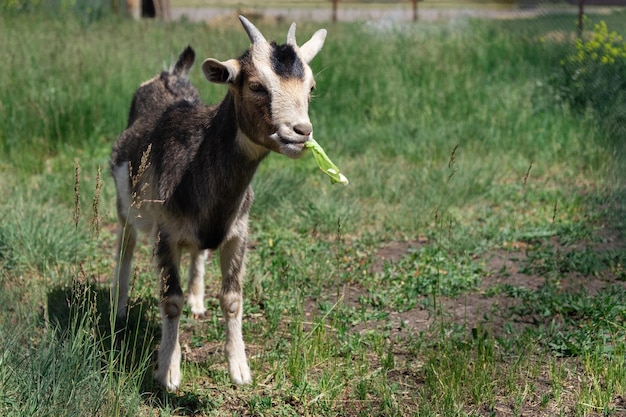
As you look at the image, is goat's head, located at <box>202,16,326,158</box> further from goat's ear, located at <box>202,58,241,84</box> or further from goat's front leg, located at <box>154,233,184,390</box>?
goat's front leg, located at <box>154,233,184,390</box>

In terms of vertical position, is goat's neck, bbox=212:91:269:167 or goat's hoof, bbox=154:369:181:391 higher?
goat's neck, bbox=212:91:269:167

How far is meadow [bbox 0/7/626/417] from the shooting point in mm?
4801

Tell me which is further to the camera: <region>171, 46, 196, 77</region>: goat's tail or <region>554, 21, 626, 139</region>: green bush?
<region>554, 21, 626, 139</region>: green bush

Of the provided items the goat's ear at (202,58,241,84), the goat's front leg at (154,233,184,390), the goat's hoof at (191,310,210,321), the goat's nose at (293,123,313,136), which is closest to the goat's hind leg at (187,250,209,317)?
the goat's hoof at (191,310,210,321)

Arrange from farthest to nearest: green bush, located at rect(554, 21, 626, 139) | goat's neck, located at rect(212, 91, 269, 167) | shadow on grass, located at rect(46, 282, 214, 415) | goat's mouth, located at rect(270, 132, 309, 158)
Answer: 1. green bush, located at rect(554, 21, 626, 139)
2. goat's neck, located at rect(212, 91, 269, 167)
3. goat's mouth, located at rect(270, 132, 309, 158)
4. shadow on grass, located at rect(46, 282, 214, 415)

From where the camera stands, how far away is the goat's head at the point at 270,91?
4.55 meters

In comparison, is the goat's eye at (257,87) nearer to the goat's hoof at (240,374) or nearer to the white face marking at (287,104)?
the white face marking at (287,104)

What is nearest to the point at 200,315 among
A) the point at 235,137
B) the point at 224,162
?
the point at 224,162

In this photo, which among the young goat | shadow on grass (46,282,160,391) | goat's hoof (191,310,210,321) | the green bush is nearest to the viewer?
the young goat

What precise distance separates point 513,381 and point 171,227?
2.14 m

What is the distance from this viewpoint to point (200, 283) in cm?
624

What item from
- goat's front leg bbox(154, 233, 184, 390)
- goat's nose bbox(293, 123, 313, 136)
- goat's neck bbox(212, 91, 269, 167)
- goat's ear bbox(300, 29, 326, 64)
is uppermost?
goat's ear bbox(300, 29, 326, 64)

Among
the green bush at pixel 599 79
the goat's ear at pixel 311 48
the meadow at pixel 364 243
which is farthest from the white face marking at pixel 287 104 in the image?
the green bush at pixel 599 79

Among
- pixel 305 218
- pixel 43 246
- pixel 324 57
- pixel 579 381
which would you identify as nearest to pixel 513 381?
pixel 579 381
